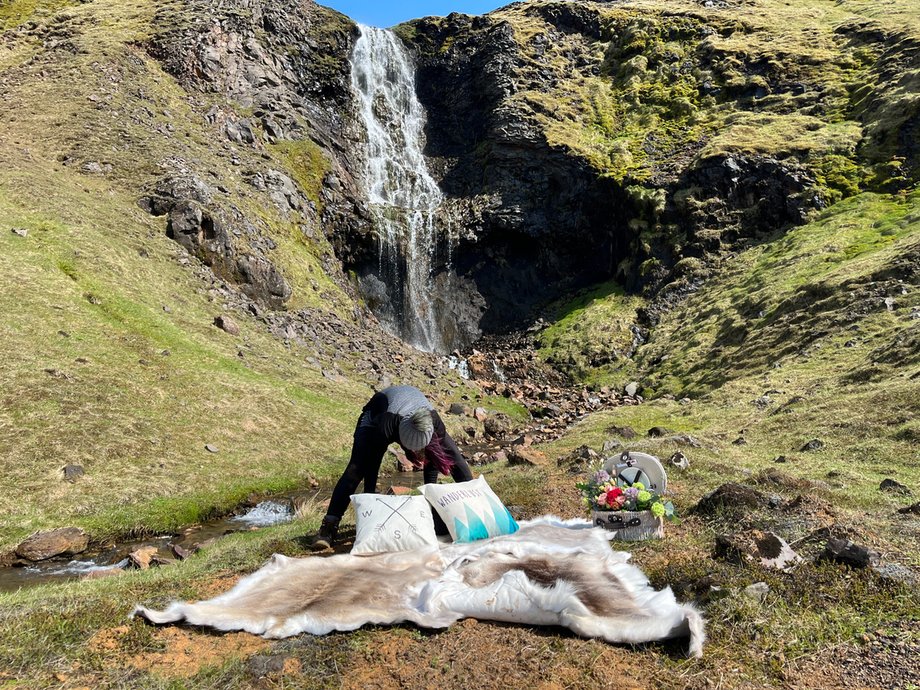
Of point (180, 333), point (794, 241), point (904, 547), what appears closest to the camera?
point (904, 547)

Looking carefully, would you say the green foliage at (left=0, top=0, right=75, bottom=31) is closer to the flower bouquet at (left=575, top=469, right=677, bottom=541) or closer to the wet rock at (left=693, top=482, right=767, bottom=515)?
the flower bouquet at (left=575, top=469, right=677, bottom=541)

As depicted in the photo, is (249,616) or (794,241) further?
(794,241)

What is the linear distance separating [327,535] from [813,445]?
13.9m

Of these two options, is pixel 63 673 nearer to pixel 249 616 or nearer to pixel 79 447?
pixel 249 616

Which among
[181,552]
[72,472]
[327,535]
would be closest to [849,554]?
[327,535]

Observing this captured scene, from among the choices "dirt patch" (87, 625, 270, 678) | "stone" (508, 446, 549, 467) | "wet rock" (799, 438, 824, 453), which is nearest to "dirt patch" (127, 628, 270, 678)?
"dirt patch" (87, 625, 270, 678)

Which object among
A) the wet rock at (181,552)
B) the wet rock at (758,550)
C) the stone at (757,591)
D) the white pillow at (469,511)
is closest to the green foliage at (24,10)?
the wet rock at (181,552)

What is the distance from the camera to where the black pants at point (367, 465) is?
365 inches

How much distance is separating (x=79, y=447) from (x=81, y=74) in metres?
35.1

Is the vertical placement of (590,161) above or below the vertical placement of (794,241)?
above

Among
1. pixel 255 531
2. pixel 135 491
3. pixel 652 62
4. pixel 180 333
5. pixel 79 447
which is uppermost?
pixel 652 62

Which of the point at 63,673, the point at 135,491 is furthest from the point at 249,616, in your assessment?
the point at 135,491

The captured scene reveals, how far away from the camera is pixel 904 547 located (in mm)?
6613

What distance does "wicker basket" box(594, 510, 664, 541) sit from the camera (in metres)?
7.96
